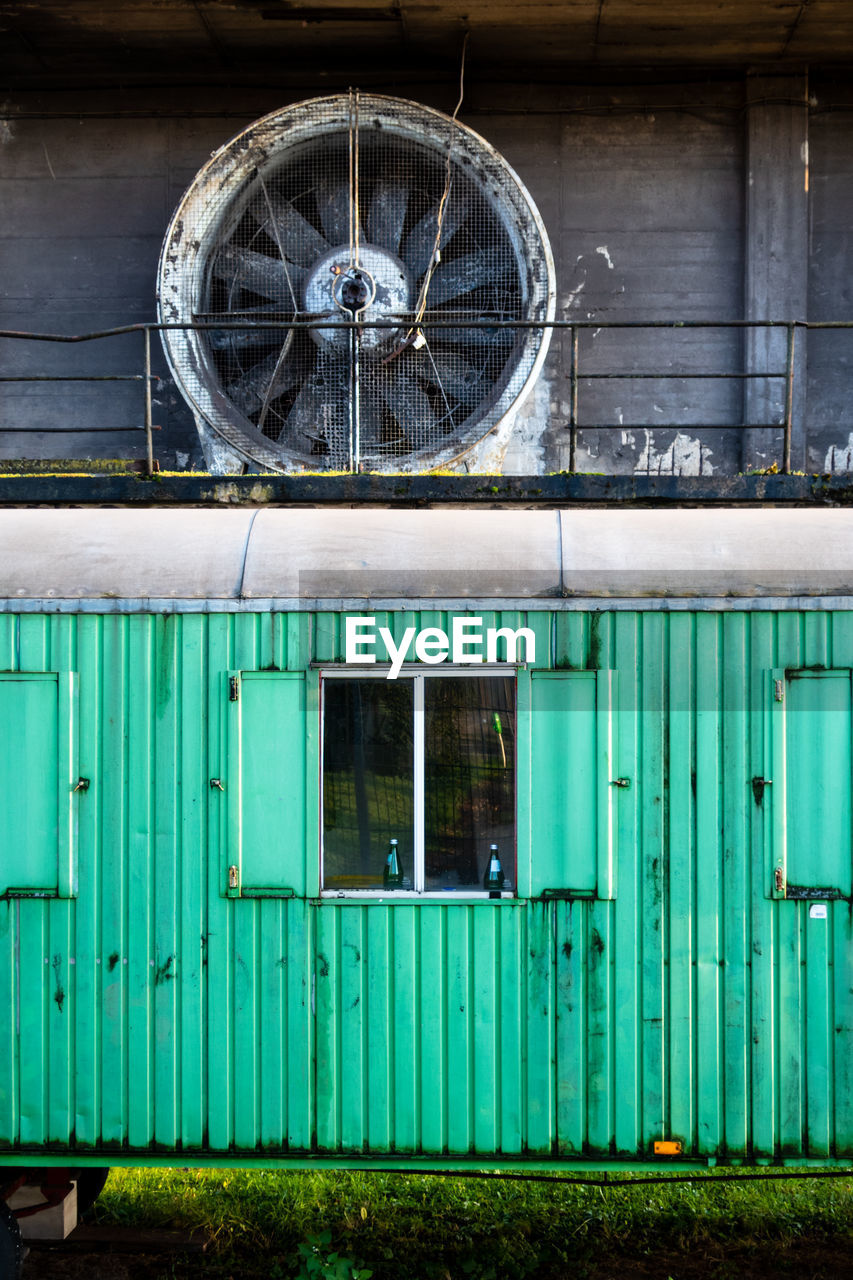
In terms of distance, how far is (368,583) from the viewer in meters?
4.94

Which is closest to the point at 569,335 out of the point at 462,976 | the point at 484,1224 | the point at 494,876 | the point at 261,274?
the point at 261,274

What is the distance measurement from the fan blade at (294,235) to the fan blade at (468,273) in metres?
1.28

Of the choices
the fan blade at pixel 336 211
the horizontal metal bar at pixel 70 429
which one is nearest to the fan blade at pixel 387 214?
the fan blade at pixel 336 211

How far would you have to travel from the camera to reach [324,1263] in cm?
521

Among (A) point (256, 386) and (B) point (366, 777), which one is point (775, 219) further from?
(B) point (366, 777)

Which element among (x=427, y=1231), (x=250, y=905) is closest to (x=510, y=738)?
(x=250, y=905)

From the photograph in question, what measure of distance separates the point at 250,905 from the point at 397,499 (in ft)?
13.0

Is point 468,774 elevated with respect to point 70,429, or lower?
lower

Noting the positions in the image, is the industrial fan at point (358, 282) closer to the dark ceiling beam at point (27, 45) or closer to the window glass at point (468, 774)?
the dark ceiling beam at point (27, 45)

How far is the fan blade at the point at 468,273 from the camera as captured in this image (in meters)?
10.6

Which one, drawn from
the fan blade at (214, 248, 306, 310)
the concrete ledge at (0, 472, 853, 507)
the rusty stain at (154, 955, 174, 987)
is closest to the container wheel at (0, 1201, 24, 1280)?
the rusty stain at (154, 955, 174, 987)

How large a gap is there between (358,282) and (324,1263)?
8893 millimetres

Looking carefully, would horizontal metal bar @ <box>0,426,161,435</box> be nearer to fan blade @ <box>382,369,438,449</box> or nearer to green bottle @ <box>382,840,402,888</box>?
fan blade @ <box>382,369,438,449</box>

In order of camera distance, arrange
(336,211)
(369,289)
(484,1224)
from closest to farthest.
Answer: (484,1224) < (369,289) < (336,211)
